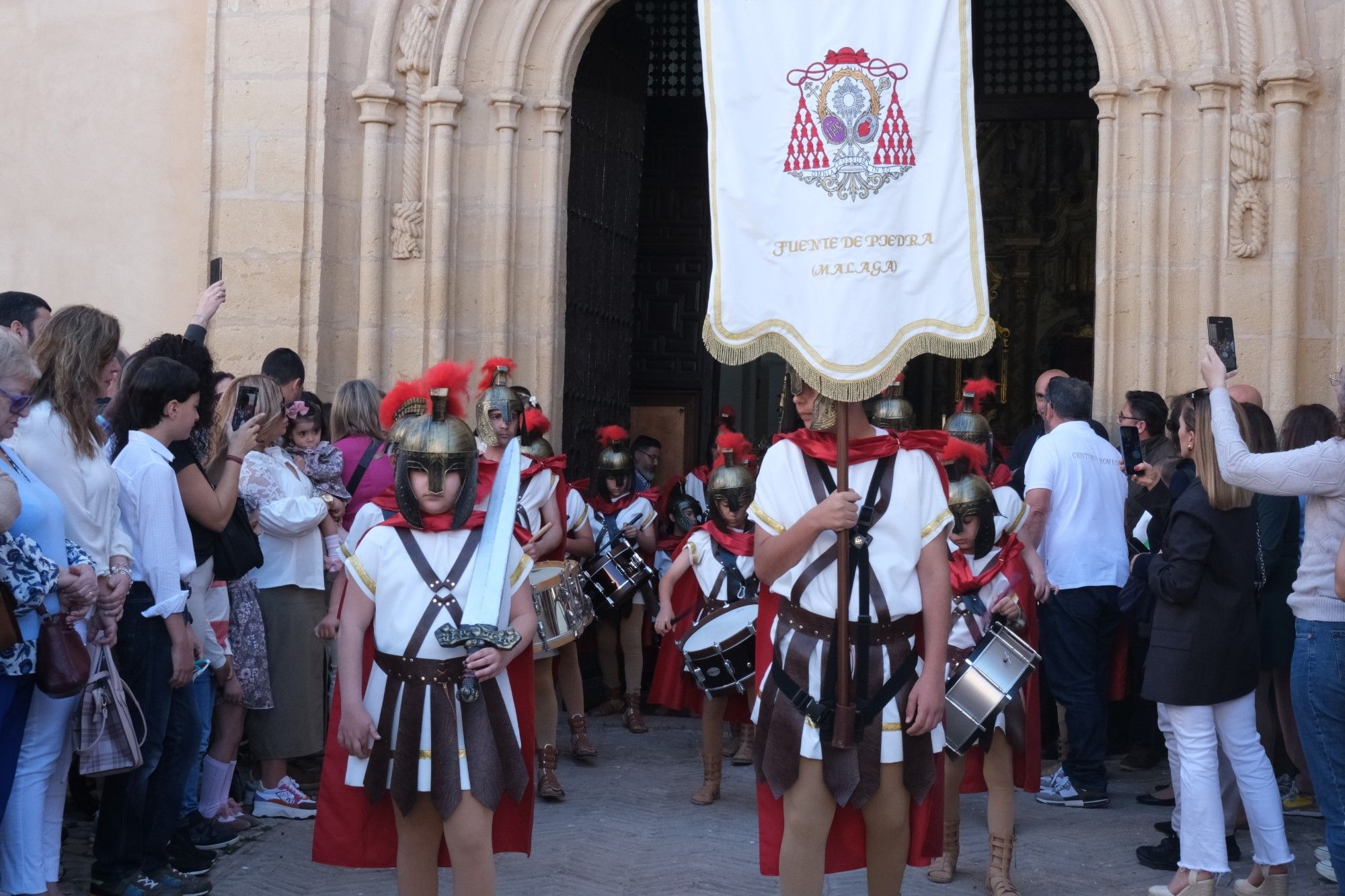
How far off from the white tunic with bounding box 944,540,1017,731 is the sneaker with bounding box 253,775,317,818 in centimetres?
287

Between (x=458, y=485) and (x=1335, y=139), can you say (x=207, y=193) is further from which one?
(x=1335, y=139)

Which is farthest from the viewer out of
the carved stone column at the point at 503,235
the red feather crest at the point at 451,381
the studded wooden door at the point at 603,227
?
the studded wooden door at the point at 603,227

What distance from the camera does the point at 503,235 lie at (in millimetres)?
9086

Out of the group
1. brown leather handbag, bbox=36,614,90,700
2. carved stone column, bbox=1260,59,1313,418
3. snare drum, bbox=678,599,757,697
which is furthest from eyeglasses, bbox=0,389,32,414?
carved stone column, bbox=1260,59,1313,418

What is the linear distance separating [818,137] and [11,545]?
2.46 meters

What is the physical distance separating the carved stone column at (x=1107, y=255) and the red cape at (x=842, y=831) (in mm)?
4704

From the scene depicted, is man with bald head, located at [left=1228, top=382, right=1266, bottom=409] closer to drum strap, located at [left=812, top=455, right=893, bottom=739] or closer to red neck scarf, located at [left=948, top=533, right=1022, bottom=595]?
red neck scarf, located at [left=948, top=533, right=1022, bottom=595]

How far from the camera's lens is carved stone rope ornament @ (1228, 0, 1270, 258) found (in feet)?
26.6

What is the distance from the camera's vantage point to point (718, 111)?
4.17 m

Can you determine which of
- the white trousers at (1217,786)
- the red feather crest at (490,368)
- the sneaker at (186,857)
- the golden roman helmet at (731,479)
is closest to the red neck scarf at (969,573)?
the white trousers at (1217,786)

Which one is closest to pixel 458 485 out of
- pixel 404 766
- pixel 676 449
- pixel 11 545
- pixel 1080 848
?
pixel 404 766

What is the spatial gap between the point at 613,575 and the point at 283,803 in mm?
2703

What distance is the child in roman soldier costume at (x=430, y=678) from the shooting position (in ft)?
13.4

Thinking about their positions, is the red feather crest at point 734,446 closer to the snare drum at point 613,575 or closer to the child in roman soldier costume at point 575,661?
the child in roman soldier costume at point 575,661
